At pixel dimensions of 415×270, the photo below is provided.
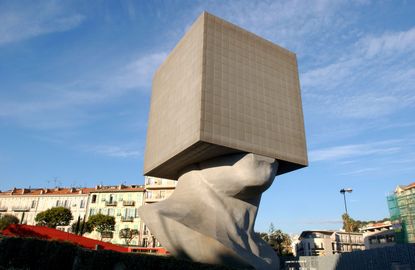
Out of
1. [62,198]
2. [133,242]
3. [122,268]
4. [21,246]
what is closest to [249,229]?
[122,268]

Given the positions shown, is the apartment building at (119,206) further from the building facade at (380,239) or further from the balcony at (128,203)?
the building facade at (380,239)

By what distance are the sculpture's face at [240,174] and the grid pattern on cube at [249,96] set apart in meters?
0.84

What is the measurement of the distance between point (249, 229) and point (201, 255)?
13.2 feet

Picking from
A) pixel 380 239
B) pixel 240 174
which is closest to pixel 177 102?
pixel 240 174

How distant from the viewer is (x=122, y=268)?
15883mm

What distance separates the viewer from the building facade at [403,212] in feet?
143

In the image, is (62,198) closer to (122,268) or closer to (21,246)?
(21,246)

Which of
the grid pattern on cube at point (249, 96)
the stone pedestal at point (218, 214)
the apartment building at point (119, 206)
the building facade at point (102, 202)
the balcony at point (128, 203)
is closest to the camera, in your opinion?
the stone pedestal at point (218, 214)

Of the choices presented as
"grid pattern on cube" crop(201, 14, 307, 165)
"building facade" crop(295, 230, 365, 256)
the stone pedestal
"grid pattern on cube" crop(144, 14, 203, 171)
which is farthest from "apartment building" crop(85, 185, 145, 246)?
"building facade" crop(295, 230, 365, 256)

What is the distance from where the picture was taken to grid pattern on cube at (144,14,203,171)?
869 inches

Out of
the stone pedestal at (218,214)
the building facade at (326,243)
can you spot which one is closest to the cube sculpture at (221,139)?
the stone pedestal at (218,214)

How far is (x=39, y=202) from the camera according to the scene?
5994cm

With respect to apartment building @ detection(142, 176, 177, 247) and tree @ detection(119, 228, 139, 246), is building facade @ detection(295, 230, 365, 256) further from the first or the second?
tree @ detection(119, 228, 139, 246)

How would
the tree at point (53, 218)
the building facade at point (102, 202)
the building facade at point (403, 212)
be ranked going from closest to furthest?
the building facade at point (403, 212) < the tree at point (53, 218) < the building facade at point (102, 202)
